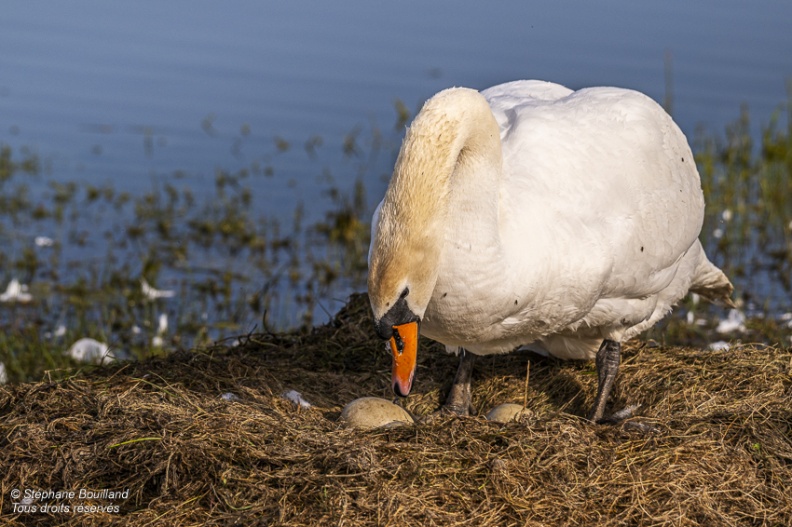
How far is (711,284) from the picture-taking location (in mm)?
6195

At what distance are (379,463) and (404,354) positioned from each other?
0.42 m

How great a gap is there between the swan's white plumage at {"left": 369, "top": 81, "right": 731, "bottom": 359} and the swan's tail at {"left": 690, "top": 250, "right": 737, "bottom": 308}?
35cm

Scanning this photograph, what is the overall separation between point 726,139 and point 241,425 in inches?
277

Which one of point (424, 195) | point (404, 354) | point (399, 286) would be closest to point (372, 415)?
point (404, 354)

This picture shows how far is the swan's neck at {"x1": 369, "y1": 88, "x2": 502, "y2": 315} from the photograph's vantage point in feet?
13.4

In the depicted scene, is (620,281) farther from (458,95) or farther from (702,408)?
(458,95)

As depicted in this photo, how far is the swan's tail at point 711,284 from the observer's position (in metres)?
6.04

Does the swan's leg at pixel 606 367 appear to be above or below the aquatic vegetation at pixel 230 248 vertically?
above

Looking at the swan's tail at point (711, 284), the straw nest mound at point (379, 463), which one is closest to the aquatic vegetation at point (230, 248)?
the swan's tail at point (711, 284)

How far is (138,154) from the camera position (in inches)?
417

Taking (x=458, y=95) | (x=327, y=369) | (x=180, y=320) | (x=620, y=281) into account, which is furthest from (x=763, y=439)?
(x=180, y=320)

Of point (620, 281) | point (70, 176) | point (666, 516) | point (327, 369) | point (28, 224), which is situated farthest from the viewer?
point (70, 176)
